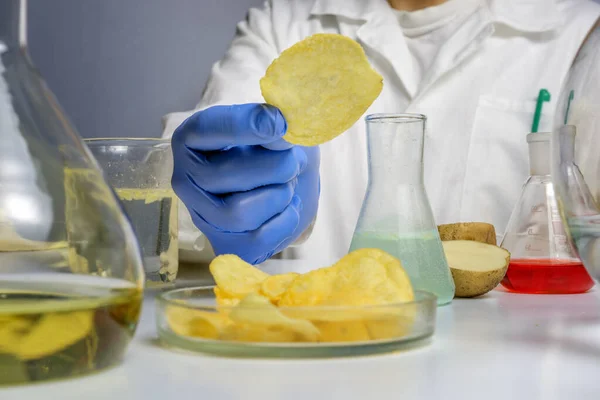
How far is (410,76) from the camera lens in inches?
61.0

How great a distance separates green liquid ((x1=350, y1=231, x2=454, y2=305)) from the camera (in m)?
0.63

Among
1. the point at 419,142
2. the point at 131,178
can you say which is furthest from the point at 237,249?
the point at 419,142

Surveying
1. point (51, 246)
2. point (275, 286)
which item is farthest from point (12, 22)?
point (275, 286)

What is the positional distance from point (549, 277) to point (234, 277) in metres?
0.40

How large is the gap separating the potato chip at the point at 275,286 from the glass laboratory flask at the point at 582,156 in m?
0.19

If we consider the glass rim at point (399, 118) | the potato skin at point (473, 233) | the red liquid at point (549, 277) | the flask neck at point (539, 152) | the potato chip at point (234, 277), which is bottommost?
the red liquid at point (549, 277)

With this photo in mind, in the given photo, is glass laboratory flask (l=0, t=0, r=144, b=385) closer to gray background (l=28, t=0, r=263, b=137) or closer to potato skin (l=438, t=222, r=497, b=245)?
potato skin (l=438, t=222, r=497, b=245)

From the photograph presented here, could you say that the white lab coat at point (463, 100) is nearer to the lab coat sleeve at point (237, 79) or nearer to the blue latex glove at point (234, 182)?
the lab coat sleeve at point (237, 79)

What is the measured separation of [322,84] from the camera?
588 mm

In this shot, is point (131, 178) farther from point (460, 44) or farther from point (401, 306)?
point (460, 44)

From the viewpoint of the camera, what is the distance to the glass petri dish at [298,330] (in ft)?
1.31

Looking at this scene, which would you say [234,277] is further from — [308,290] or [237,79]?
[237,79]

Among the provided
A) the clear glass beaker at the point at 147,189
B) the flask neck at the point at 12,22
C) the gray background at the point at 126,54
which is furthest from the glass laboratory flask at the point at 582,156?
the gray background at the point at 126,54

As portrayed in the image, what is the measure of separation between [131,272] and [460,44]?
4.20 ft
